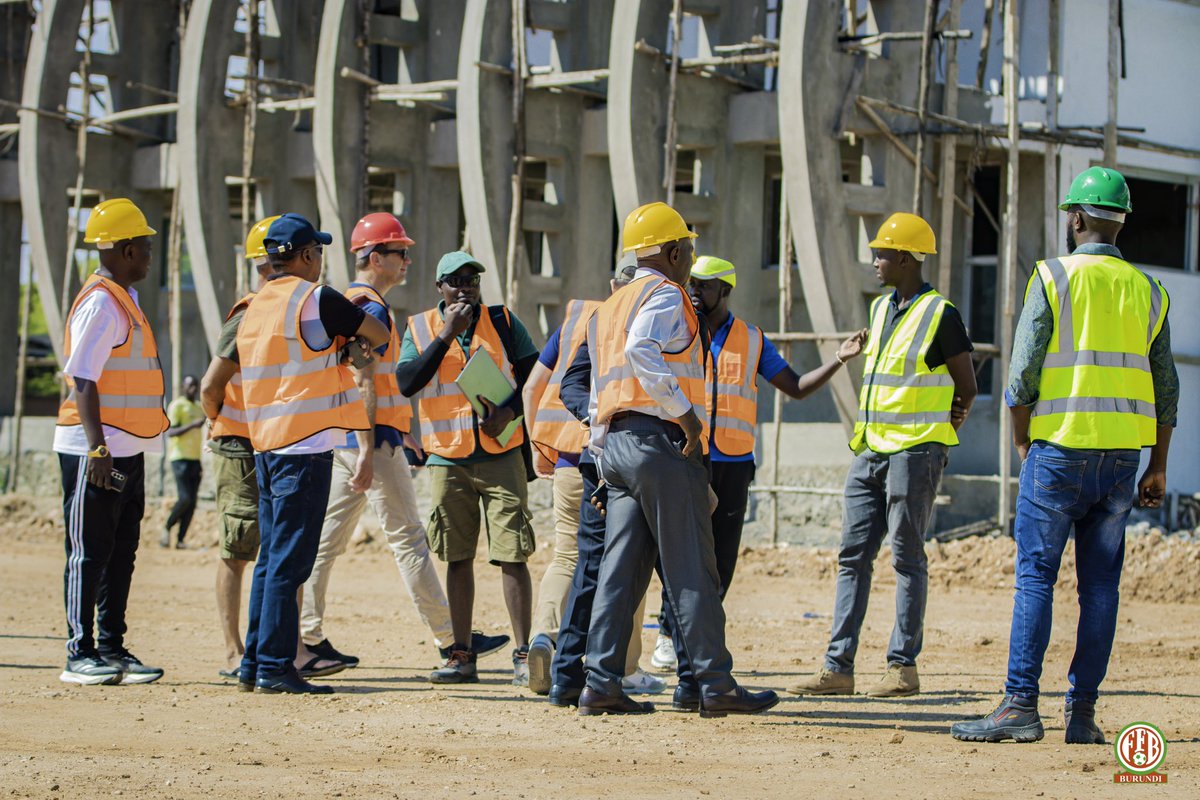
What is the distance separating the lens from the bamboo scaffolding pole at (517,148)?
1719 cm

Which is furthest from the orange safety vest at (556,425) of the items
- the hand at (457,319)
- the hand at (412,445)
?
the hand at (412,445)

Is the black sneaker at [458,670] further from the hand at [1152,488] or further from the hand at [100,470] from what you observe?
the hand at [1152,488]

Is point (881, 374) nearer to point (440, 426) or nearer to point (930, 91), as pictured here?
point (440, 426)

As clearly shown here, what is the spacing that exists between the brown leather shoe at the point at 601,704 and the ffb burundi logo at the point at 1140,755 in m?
1.98

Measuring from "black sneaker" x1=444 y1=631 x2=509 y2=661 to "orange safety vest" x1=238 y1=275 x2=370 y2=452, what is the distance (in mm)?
1418

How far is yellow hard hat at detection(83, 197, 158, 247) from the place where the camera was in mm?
8219

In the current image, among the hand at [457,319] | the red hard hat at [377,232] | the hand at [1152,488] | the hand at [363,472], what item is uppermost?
the red hard hat at [377,232]

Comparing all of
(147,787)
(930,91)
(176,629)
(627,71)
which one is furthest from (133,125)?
(147,787)

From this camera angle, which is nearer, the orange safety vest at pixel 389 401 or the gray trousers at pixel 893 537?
the gray trousers at pixel 893 537

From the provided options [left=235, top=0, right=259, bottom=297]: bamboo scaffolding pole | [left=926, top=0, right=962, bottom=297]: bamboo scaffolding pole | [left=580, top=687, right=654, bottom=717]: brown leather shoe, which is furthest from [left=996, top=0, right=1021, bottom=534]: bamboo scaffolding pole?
[left=235, top=0, right=259, bottom=297]: bamboo scaffolding pole

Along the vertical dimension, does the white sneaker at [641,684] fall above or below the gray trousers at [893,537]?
below

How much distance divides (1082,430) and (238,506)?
4.16m

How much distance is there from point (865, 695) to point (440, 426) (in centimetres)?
237

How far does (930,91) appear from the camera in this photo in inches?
605
